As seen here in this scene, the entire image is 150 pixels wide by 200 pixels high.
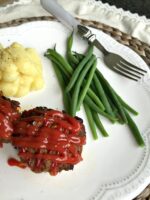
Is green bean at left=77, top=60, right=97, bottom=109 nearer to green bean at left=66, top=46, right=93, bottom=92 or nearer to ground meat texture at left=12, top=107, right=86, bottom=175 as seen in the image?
green bean at left=66, top=46, right=93, bottom=92

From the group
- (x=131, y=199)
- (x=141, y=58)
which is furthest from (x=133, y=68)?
(x=131, y=199)

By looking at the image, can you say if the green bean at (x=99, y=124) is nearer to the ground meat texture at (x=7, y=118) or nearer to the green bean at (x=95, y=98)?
the green bean at (x=95, y=98)

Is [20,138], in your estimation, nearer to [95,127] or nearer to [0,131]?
[0,131]

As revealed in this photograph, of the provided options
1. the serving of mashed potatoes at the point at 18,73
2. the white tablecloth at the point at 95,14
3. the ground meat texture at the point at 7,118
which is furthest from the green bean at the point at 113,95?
the white tablecloth at the point at 95,14

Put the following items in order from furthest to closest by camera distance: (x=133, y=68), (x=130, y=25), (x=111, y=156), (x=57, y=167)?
(x=130, y=25) → (x=133, y=68) → (x=111, y=156) → (x=57, y=167)

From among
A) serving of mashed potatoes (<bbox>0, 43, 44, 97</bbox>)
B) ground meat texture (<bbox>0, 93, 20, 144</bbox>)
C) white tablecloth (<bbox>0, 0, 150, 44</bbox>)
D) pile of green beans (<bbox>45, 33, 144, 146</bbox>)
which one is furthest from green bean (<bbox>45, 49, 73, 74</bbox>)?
white tablecloth (<bbox>0, 0, 150, 44</bbox>)

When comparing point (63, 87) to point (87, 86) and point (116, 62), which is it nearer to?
point (87, 86)
